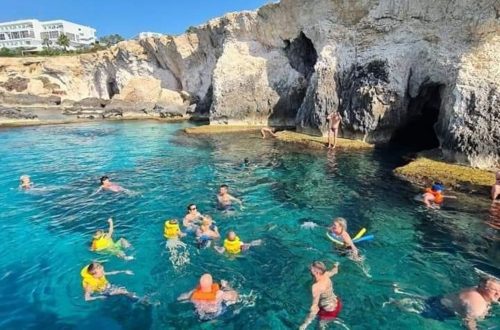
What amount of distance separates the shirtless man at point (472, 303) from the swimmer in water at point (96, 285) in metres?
7.85

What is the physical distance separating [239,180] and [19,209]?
1073cm

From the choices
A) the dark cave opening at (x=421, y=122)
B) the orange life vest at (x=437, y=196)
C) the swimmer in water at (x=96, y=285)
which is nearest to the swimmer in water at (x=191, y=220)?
the swimmer in water at (x=96, y=285)

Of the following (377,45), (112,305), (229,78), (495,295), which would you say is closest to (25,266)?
(112,305)

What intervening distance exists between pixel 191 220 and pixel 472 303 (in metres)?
9.49

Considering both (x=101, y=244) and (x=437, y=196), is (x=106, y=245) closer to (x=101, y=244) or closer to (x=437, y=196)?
(x=101, y=244)

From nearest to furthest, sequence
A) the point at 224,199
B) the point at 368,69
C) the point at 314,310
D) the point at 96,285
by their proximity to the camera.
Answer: the point at 314,310 → the point at 96,285 → the point at 224,199 → the point at 368,69

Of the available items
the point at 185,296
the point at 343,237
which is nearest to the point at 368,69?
the point at 343,237

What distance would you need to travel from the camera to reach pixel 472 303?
27.6 ft

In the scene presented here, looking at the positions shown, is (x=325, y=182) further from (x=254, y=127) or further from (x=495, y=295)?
(x=254, y=127)

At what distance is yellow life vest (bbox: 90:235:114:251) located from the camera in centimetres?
1304

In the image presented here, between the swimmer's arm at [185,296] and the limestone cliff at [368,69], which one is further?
the limestone cliff at [368,69]

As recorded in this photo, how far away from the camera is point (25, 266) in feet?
41.0

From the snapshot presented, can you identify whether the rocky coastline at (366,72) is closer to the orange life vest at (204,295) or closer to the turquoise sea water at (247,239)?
the turquoise sea water at (247,239)

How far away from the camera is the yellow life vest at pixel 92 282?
10227 mm
